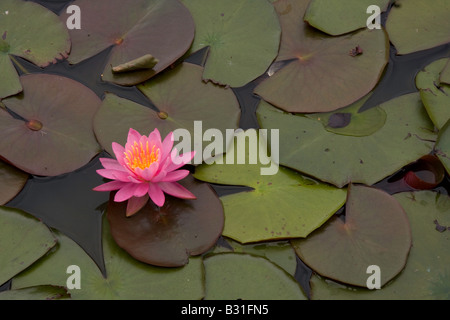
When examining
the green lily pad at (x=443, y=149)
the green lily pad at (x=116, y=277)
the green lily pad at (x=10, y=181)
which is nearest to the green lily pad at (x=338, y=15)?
the green lily pad at (x=443, y=149)

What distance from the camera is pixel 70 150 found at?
2588mm

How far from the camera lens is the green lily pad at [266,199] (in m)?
2.38

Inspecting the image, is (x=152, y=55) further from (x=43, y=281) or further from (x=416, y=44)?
(x=416, y=44)

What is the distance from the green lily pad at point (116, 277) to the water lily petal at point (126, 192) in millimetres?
278

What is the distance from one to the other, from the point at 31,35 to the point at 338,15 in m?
1.99

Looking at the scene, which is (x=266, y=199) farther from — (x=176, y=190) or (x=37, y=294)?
(x=37, y=294)

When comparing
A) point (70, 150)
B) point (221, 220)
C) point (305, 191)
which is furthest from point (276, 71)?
point (70, 150)

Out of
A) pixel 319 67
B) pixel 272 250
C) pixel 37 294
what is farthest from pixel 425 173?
pixel 37 294

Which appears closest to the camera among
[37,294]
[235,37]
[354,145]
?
[37,294]

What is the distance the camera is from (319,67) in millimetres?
2867

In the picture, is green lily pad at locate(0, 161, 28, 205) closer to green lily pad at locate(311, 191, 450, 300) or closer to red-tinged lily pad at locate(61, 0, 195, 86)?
red-tinged lily pad at locate(61, 0, 195, 86)

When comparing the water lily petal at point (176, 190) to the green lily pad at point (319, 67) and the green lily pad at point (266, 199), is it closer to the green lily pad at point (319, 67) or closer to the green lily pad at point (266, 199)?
the green lily pad at point (266, 199)
